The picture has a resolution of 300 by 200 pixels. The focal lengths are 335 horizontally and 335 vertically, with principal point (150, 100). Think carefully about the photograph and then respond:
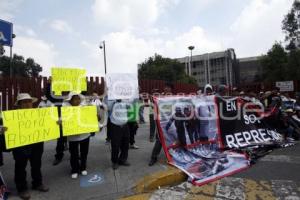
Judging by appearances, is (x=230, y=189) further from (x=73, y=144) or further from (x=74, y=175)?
(x=73, y=144)

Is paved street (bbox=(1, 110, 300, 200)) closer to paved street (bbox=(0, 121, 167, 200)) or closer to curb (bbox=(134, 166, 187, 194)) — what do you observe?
paved street (bbox=(0, 121, 167, 200))

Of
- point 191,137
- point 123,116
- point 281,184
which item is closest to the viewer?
point 281,184

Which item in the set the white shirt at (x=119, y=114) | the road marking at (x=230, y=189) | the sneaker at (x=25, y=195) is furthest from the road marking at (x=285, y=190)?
the sneaker at (x=25, y=195)

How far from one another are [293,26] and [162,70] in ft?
67.1

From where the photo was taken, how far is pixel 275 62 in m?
40.2

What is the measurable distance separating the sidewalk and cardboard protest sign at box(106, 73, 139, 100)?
4.53ft

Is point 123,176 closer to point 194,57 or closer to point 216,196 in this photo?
point 216,196

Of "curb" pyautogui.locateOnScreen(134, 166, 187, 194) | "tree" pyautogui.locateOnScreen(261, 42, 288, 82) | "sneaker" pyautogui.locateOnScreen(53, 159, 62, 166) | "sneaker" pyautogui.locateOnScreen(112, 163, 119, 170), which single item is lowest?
"curb" pyautogui.locateOnScreen(134, 166, 187, 194)

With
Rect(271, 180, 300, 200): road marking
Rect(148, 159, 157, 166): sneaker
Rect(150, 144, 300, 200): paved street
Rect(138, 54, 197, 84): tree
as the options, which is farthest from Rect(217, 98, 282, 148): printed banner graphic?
Rect(138, 54, 197, 84): tree

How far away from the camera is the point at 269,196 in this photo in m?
5.07

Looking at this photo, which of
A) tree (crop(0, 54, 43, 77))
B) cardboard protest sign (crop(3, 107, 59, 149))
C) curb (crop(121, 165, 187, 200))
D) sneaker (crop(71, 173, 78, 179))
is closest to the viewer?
cardboard protest sign (crop(3, 107, 59, 149))

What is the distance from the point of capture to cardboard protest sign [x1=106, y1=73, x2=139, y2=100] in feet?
22.0

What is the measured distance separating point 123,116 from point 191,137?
178 cm

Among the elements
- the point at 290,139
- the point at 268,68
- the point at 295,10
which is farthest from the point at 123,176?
the point at 268,68
